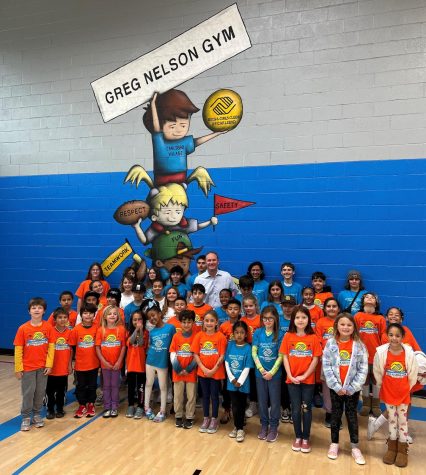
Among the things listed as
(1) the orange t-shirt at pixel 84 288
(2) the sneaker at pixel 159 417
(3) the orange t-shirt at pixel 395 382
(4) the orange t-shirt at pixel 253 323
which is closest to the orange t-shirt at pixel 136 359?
(2) the sneaker at pixel 159 417

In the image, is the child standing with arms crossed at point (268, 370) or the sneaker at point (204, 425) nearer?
the child standing with arms crossed at point (268, 370)

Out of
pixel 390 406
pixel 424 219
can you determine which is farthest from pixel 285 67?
pixel 390 406

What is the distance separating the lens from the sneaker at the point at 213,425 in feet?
13.5

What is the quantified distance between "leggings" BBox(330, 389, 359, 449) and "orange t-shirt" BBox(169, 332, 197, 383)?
4.39 ft

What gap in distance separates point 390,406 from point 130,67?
5.57m

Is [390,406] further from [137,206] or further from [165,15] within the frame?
[165,15]

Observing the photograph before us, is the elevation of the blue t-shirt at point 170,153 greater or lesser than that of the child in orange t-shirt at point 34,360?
greater

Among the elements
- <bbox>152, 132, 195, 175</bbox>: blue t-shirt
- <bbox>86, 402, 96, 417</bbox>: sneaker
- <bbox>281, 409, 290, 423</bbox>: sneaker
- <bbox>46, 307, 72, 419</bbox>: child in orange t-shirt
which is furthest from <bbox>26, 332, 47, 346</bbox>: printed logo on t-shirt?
<bbox>152, 132, 195, 175</bbox>: blue t-shirt

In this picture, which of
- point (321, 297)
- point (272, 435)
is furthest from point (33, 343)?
point (321, 297)

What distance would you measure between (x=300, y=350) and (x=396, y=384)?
0.82 meters

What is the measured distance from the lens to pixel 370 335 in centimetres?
449

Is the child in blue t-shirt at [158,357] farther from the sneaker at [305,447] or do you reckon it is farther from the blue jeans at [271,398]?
the sneaker at [305,447]

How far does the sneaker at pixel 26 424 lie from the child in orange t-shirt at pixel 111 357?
72 centimetres

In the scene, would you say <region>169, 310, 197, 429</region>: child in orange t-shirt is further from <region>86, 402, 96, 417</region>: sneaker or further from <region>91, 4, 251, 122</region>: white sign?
<region>91, 4, 251, 122</region>: white sign
